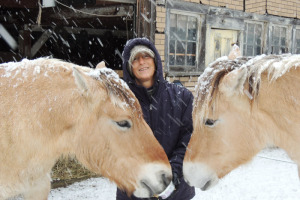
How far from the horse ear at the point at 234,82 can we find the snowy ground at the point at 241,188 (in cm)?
289

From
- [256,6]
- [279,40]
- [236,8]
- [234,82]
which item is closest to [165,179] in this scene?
[234,82]

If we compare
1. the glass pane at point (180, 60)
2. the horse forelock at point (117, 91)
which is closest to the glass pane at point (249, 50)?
the glass pane at point (180, 60)

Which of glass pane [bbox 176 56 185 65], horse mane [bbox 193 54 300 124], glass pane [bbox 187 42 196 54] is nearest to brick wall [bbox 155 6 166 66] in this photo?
glass pane [bbox 176 56 185 65]

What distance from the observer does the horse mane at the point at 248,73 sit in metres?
2.33

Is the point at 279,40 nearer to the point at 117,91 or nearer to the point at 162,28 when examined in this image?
the point at 162,28

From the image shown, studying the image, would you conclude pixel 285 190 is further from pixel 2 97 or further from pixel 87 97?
pixel 2 97

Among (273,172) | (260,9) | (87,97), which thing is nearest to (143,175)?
(87,97)

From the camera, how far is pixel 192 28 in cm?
764

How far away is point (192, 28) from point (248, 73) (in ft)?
18.2

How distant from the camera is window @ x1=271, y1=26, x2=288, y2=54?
973 cm

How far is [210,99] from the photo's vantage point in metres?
2.44

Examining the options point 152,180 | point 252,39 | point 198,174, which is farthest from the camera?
point 252,39

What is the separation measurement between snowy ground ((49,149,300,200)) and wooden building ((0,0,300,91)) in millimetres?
2786

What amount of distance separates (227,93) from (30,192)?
6.74 ft
